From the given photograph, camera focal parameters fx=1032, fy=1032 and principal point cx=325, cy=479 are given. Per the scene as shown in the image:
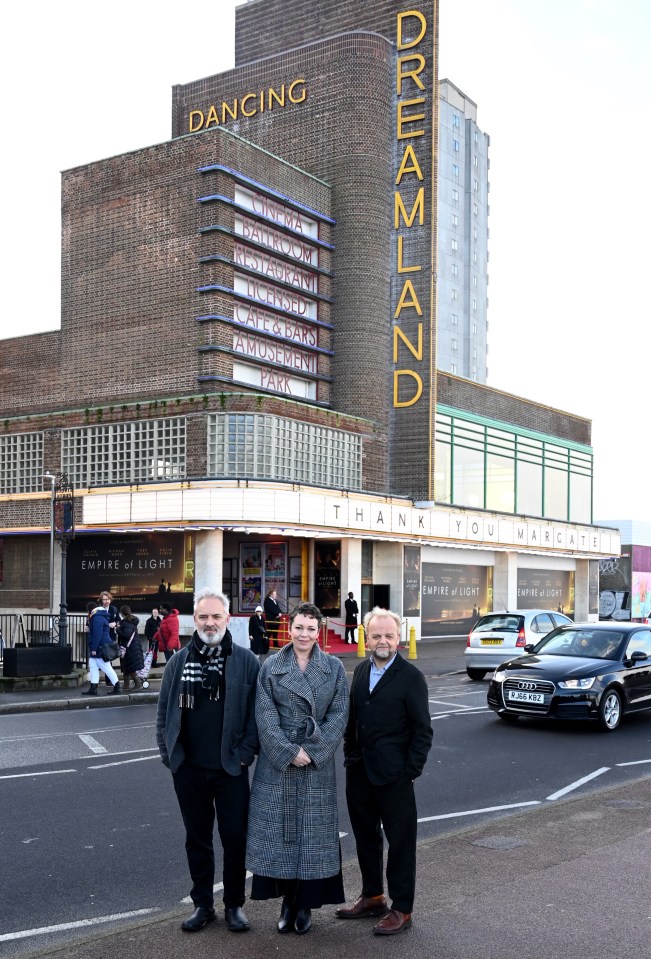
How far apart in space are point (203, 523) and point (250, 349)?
676 centimetres

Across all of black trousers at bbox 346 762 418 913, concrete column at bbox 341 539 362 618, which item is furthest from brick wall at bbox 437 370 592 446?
black trousers at bbox 346 762 418 913

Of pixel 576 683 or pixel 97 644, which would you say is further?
pixel 97 644

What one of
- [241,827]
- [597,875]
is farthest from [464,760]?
[241,827]

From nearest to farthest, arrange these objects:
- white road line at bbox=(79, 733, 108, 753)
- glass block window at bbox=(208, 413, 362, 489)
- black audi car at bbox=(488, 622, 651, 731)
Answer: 1. white road line at bbox=(79, 733, 108, 753)
2. black audi car at bbox=(488, 622, 651, 731)
3. glass block window at bbox=(208, 413, 362, 489)

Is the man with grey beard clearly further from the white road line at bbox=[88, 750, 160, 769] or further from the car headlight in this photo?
the car headlight

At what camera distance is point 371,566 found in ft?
121

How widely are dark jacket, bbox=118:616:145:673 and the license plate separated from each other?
7.63 metres

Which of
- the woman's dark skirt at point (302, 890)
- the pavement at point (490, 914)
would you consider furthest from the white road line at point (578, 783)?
Answer: the woman's dark skirt at point (302, 890)

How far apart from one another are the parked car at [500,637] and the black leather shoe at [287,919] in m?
17.1

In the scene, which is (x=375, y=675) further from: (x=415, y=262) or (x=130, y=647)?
(x=415, y=262)

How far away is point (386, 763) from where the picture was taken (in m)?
5.86

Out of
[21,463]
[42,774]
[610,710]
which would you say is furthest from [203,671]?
[21,463]

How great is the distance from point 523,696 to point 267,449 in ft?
59.3

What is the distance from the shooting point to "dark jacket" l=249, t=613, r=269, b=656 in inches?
1016
